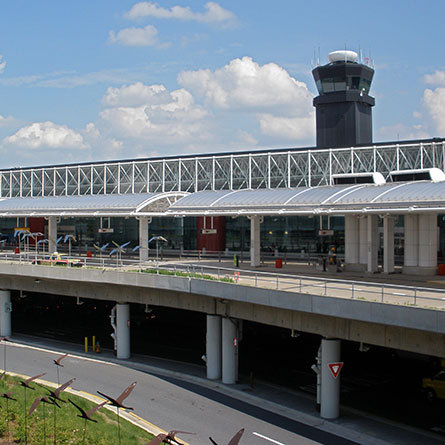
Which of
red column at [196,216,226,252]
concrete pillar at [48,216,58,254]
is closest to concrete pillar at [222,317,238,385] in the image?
concrete pillar at [48,216,58,254]

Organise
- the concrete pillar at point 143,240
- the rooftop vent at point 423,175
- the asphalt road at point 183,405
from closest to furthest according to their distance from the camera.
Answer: the asphalt road at point 183,405
the rooftop vent at point 423,175
the concrete pillar at point 143,240

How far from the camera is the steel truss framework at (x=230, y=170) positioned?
55000mm

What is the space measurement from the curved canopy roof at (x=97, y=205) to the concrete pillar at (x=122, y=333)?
355 inches

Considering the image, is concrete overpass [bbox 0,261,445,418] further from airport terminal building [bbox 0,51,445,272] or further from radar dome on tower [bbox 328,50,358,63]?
radar dome on tower [bbox 328,50,358,63]

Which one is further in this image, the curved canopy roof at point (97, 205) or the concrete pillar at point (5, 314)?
the curved canopy roof at point (97, 205)

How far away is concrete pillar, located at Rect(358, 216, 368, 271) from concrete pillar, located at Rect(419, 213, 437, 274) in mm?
3825

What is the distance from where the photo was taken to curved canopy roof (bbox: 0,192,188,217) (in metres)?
44.1

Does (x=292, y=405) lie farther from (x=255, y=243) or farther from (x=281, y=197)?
(x=281, y=197)

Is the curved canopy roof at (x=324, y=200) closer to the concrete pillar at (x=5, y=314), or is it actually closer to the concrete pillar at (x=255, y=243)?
the concrete pillar at (x=255, y=243)

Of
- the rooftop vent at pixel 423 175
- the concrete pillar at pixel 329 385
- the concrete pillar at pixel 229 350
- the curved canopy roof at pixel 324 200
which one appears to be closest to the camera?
the concrete pillar at pixel 329 385

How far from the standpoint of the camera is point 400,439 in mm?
21953

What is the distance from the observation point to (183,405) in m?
26.0

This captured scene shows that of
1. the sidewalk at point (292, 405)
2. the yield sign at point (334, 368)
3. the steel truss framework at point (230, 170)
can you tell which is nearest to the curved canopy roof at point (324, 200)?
the yield sign at point (334, 368)

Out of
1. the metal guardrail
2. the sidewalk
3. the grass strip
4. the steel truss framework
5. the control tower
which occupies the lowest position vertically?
the sidewalk
